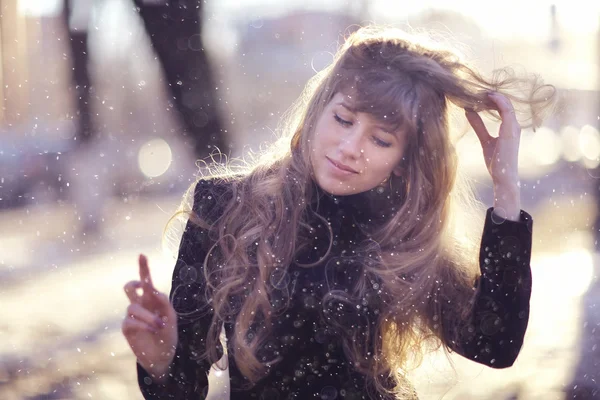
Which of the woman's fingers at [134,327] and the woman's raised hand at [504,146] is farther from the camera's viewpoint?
the woman's raised hand at [504,146]

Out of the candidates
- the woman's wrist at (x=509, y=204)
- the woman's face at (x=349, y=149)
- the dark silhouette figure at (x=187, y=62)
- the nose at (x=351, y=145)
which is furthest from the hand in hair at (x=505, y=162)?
the dark silhouette figure at (x=187, y=62)

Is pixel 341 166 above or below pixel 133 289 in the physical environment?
above

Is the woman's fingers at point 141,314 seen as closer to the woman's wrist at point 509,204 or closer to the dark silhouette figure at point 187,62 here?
the woman's wrist at point 509,204

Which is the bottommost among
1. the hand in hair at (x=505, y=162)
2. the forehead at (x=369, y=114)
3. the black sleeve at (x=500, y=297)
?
the black sleeve at (x=500, y=297)

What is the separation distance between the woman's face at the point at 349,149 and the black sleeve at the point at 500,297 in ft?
1.03

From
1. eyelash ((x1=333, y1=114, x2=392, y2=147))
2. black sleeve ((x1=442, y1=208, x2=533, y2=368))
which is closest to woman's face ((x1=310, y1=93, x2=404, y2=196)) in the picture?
eyelash ((x1=333, y1=114, x2=392, y2=147))

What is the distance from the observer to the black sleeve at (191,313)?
2.08 meters

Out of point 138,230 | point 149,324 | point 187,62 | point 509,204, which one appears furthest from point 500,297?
point 138,230

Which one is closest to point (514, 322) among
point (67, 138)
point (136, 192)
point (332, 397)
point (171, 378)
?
point (332, 397)

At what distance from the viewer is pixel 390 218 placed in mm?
2346

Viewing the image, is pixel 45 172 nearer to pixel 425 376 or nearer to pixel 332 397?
pixel 425 376

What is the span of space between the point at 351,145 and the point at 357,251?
0.99 feet

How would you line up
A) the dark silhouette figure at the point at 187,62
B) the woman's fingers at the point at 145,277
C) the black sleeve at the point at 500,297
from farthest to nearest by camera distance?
the dark silhouette figure at the point at 187,62
the black sleeve at the point at 500,297
the woman's fingers at the point at 145,277

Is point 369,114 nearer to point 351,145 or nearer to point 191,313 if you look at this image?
point 351,145
